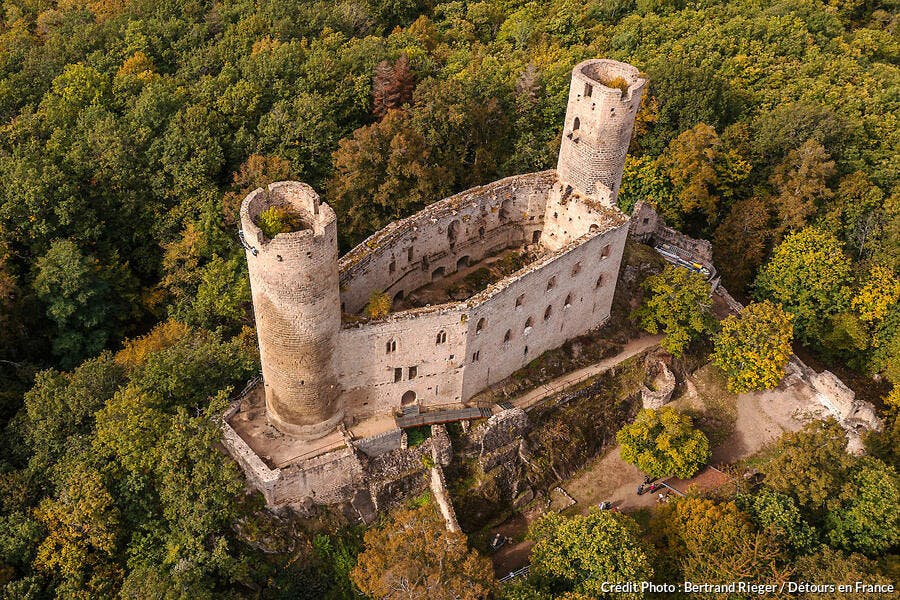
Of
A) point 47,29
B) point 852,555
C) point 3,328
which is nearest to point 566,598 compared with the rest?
point 852,555

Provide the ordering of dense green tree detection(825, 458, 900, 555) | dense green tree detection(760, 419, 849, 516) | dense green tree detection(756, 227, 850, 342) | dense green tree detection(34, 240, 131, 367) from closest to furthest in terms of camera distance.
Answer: dense green tree detection(825, 458, 900, 555) → dense green tree detection(760, 419, 849, 516) → dense green tree detection(34, 240, 131, 367) → dense green tree detection(756, 227, 850, 342)

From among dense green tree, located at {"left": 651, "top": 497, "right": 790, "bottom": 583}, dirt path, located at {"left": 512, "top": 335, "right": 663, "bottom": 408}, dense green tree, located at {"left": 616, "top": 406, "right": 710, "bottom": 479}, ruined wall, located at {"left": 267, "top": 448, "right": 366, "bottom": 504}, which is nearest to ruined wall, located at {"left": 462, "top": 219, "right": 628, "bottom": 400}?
dirt path, located at {"left": 512, "top": 335, "right": 663, "bottom": 408}

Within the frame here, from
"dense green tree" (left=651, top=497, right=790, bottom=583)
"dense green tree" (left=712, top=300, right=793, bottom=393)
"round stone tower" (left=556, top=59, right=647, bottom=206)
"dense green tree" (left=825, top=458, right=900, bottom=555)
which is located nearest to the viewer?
"dense green tree" (left=651, top=497, right=790, bottom=583)

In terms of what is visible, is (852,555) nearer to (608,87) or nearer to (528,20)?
(608,87)

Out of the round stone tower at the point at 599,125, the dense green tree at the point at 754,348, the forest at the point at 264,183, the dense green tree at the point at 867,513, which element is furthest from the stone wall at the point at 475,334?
the dense green tree at the point at 867,513

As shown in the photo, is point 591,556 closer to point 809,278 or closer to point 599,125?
point 599,125

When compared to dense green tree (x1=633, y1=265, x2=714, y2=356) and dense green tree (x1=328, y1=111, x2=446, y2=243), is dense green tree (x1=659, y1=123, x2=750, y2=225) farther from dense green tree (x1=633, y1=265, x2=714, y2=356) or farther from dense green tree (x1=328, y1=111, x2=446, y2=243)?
dense green tree (x1=328, y1=111, x2=446, y2=243)
